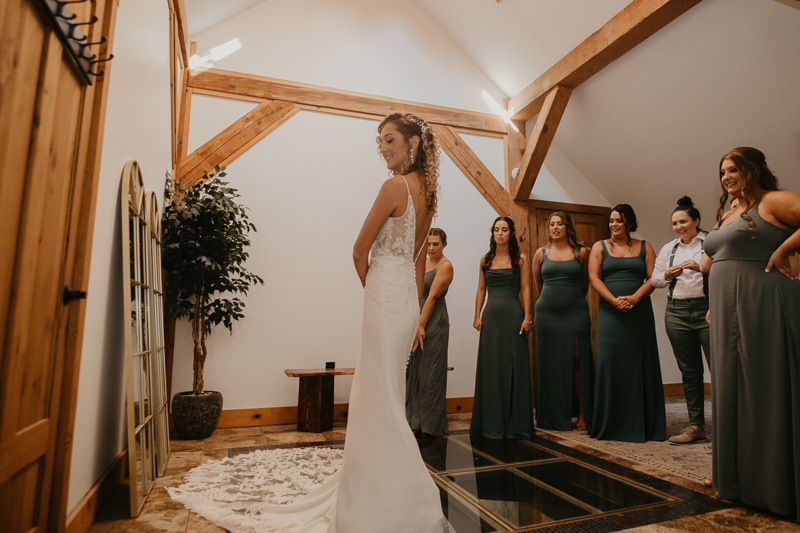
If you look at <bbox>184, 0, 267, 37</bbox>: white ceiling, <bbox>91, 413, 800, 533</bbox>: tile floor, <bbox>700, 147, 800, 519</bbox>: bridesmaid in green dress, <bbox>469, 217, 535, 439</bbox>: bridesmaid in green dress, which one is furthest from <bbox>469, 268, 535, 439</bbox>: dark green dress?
<bbox>184, 0, 267, 37</bbox>: white ceiling

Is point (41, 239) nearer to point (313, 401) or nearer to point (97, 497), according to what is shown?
point (97, 497)

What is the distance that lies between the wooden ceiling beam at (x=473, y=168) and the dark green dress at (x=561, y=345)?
1.49 meters

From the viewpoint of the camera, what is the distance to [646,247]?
3826 mm

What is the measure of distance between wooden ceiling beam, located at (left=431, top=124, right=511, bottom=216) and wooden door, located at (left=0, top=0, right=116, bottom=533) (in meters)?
3.94

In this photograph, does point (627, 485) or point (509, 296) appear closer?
point (627, 485)

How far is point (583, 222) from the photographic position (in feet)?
19.1

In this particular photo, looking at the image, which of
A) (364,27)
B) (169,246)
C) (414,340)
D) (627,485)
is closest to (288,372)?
(169,246)

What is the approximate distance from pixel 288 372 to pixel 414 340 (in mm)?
2225

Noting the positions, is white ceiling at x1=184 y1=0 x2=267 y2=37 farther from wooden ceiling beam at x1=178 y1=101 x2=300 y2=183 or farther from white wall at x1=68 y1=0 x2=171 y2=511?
white wall at x1=68 y1=0 x2=171 y2=511

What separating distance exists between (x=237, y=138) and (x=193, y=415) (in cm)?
246

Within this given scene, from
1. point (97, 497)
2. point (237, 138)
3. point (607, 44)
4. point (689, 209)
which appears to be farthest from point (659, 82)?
point (97, 497)

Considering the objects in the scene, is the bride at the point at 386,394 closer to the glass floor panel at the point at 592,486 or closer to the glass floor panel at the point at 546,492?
the glass floor panel at the point at 546,492

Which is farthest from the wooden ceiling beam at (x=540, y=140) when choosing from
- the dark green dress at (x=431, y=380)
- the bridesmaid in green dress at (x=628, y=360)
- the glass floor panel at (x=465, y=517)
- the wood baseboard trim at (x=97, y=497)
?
the wood baseboard trim at (x=97, y=497)

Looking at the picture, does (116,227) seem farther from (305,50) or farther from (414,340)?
(305,50)
